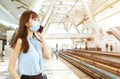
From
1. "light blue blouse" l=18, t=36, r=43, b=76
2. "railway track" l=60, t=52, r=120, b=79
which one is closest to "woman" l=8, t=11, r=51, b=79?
"light blue blouse" l=18, t=36, r=43, b=76

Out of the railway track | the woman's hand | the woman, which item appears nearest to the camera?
the woman

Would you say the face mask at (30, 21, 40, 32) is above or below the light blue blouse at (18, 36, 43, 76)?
above

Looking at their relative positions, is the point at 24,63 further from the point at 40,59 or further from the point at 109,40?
the point at 109,40

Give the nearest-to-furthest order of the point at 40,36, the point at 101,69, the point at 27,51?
the point at 27,51
the point at 40,36
the point at 101,69

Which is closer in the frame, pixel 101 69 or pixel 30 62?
pixel 30 62

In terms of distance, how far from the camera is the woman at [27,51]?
76.1 inches

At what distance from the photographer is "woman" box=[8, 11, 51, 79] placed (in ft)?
6.34

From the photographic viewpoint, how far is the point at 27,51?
77.4 inches

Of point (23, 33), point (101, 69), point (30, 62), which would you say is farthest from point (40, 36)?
point (101, 69)

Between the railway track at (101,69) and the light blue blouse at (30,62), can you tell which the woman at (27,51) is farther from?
the railway track at (101,69)

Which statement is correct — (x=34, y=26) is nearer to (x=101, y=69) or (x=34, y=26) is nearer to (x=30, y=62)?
(x=30, y=62)

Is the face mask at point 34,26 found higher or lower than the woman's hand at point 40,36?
higher

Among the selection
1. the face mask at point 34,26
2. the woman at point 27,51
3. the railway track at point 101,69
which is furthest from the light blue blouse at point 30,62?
the railway track at point 101,69

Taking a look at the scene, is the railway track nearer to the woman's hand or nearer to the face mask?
the woman's hand
